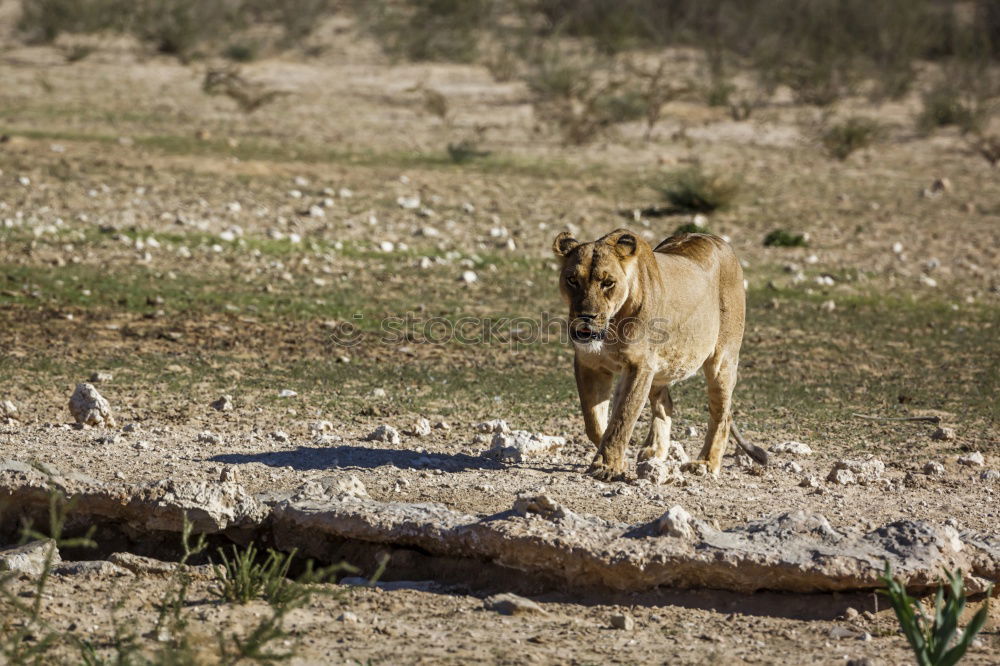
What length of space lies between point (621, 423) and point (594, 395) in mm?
323

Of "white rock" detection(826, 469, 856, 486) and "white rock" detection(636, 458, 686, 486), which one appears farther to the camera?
"white rock" detection(826, 469, 856, 486)

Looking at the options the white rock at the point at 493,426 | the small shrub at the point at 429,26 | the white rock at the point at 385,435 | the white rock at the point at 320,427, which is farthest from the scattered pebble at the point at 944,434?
the small shrub at the point at 429,26

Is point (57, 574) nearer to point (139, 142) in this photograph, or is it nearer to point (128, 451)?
point (128, 451)

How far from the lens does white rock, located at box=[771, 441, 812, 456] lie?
26.6ft

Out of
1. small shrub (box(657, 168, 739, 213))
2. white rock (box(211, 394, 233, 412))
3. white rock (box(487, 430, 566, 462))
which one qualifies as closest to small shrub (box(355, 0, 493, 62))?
small shrub (box(657, 168, 739, 213))

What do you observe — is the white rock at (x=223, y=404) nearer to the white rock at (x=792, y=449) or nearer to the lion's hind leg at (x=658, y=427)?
the lion's hind leg at (x=658, y=427)

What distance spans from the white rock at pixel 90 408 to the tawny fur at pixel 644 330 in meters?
2.82

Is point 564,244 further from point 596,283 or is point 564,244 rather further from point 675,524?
point 675,524

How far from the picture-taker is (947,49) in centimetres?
3247

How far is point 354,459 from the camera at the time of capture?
23.6ft

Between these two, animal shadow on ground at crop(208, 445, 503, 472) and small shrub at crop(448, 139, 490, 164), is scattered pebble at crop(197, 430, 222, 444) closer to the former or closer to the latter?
animal shadow on ground at crop(208, 445, 503, 472)

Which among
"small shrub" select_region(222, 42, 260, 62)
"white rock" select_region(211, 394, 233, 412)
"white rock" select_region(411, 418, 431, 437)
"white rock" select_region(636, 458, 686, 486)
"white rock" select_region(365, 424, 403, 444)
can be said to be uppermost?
"small shrub" select_region(222, 42, 260, 62)

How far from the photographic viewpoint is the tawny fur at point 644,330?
21.2 ft

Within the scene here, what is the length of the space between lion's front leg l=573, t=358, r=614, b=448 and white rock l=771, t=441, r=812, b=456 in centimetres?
162
